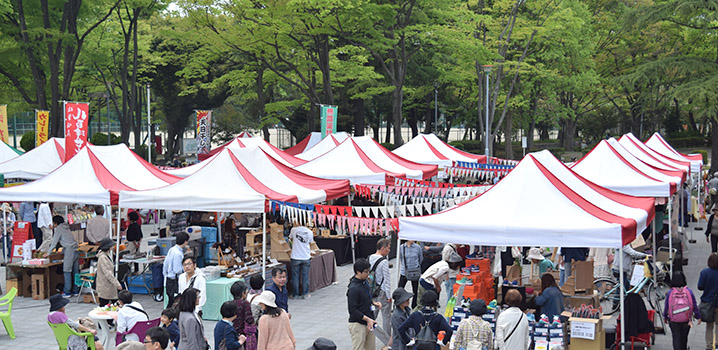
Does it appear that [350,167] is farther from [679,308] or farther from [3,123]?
[3,123]

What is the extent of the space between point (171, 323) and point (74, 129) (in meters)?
14.6

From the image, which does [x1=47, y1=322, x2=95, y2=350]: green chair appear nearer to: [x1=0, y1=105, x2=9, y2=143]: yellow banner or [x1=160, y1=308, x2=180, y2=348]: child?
[x1=160, y1=308, x2=180, y2=348]: child

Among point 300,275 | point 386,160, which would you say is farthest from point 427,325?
point 386,160

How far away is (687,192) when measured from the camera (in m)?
22.1

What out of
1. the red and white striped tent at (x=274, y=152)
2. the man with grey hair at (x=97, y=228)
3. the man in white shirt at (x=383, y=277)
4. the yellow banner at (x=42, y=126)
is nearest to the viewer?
the man in white shirt at (x=383, y=277)

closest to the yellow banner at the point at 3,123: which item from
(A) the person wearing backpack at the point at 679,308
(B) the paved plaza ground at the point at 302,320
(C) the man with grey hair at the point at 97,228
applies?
(B) the paved plaza ground at the point at 302,320

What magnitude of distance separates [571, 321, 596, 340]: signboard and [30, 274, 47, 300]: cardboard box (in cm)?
1043

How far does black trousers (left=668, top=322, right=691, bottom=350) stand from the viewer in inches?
375

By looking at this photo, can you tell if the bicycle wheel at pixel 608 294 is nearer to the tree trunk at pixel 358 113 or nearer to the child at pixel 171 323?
the child at pixel 171 323

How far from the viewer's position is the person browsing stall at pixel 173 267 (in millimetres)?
11938

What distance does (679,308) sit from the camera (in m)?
9.41

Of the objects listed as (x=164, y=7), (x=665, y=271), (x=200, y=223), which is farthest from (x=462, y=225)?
(x=164, y=7)

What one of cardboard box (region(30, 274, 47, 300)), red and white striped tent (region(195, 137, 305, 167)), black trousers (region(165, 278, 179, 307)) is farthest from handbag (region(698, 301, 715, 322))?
red and white striped tent (region(195, 137, 305, 167))

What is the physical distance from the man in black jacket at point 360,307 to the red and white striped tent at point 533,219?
49.9 inches
